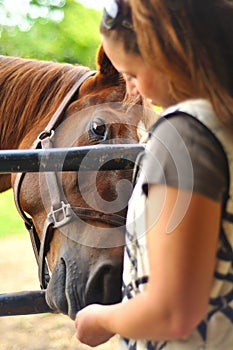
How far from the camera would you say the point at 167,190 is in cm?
82

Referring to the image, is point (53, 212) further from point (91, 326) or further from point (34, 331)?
point (34, 331)

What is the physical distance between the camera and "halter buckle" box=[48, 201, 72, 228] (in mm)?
1795

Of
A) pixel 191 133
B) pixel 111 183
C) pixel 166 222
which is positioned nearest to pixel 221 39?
pixel 191 133

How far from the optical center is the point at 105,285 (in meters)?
1.56

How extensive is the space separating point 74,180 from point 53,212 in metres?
0.12

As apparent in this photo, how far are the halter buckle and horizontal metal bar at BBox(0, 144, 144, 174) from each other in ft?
1.20

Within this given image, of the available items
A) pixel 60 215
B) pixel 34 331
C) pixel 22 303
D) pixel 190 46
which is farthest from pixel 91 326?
pixel 34 331

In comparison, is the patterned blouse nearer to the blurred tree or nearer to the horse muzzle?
the horse muzzle

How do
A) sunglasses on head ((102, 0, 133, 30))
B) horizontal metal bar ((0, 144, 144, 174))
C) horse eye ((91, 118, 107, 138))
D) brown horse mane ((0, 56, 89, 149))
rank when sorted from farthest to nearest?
brown horse mane ((0, 56, 89, 149)) < horse eye ((91, 118, 107, 138)) < horizontal metal bar ((0, 144, 144, 174)) < sunglasses on head ((102, 0, 133, 30))

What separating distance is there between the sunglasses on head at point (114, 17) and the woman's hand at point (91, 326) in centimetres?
44

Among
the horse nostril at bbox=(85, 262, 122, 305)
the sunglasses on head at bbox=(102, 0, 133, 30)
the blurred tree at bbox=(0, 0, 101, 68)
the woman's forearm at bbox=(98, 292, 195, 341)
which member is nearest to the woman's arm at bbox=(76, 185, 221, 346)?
the woman's forearm at bbox=(98, 292, 195, 341)

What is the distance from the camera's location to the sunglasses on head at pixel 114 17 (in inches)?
35.6

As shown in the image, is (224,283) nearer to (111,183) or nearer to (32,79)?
(111,183)

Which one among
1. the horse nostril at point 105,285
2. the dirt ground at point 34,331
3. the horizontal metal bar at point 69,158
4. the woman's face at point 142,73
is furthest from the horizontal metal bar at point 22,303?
the dirt ground at point 34,331
